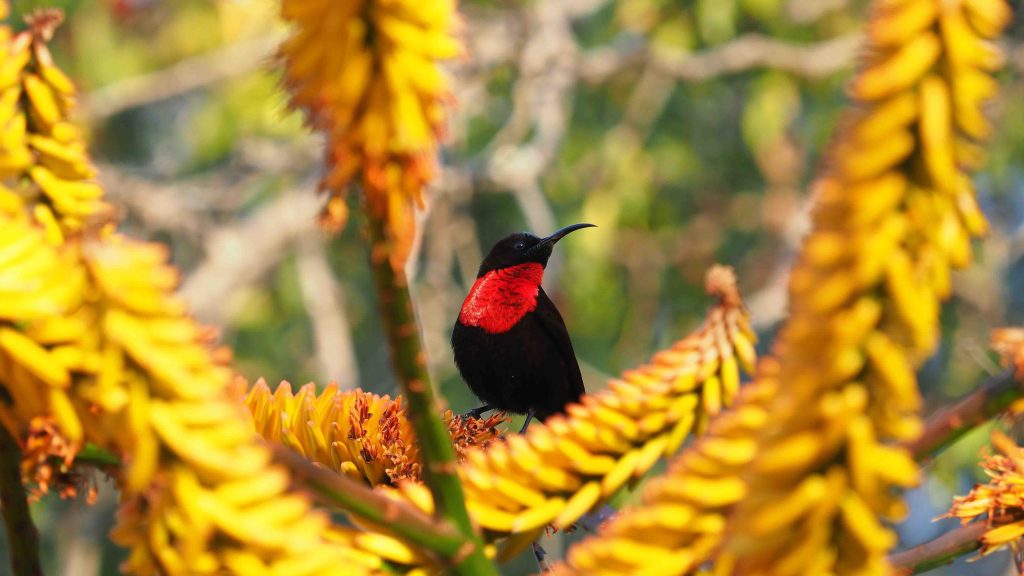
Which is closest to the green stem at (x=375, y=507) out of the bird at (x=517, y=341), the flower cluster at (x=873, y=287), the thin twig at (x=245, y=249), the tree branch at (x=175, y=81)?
the flower cluster at (x=873, y=287)

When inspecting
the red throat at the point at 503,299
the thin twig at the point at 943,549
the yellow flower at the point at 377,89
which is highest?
the red throat at the point at 503,299

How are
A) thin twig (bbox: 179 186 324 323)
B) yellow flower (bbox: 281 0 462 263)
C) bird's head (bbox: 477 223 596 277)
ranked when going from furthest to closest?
1. thin twig (bbox: 179 186 324 323)
2. bird's head (bbox: 477 223 596 277)
3. yellow flower (bbox: 281 0 462 263)

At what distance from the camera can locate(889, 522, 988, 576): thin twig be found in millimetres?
917

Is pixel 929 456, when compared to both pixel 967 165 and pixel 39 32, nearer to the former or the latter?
pixel 967 165

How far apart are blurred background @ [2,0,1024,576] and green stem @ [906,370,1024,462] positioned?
5.53 metres

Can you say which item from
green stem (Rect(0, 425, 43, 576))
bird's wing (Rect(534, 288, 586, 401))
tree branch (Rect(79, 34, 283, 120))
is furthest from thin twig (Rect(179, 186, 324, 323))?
green stem (Rect(0, 425, 43, 576))

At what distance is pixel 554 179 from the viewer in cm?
924

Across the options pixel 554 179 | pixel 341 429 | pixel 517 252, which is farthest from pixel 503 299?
pixel 554 179

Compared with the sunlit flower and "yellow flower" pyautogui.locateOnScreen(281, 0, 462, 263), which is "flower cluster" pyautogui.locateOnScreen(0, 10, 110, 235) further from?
"yellow flower" pyautogui.locateOnScreen(281, 0, 462, 263)

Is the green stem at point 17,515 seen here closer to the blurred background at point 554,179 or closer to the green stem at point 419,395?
the green stem at point 419,395

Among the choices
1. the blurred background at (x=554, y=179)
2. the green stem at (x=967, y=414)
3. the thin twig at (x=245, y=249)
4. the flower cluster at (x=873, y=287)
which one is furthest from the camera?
the blurred background at (x=554, y=179)

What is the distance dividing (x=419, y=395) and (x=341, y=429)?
1.28 feet

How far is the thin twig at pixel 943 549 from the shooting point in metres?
0.92

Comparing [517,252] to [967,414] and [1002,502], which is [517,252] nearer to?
[1002,502]
